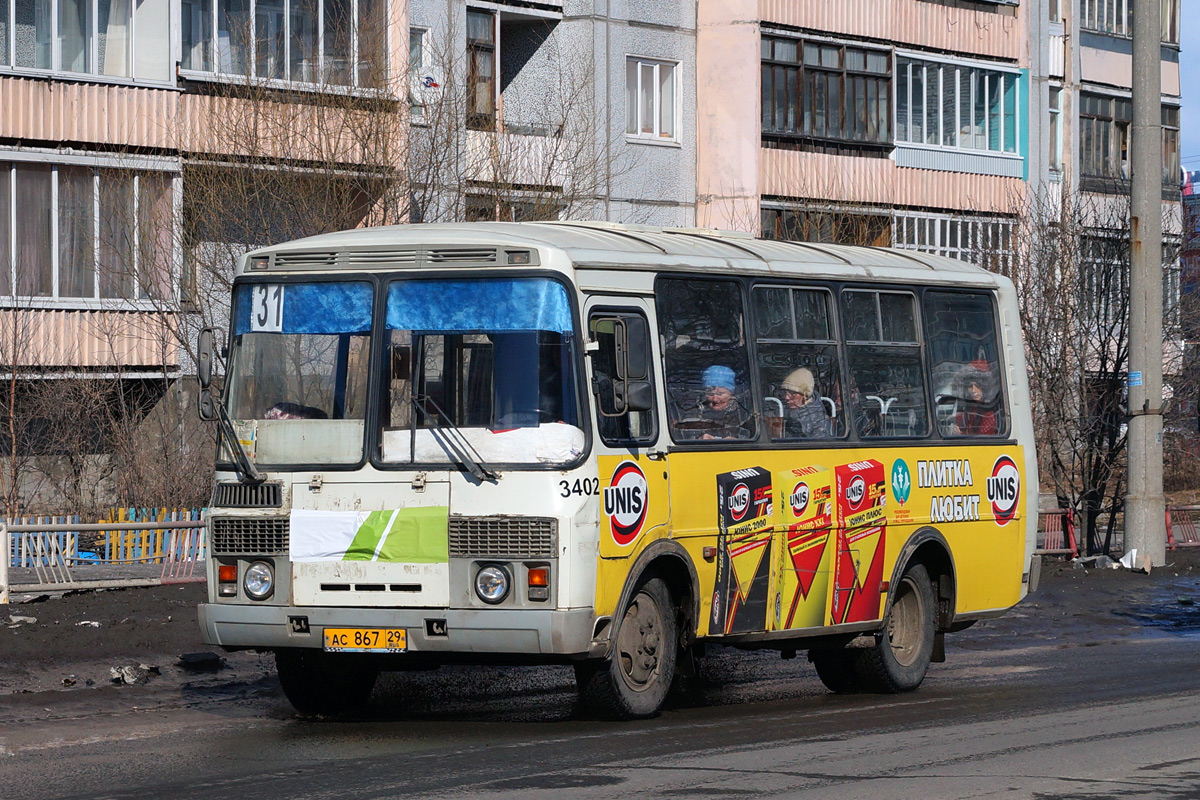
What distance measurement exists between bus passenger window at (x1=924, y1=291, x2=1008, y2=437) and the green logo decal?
601 mm

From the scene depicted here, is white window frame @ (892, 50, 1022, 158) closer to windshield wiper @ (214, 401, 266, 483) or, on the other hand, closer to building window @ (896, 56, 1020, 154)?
building window @ (896, 56, 1020, 154)

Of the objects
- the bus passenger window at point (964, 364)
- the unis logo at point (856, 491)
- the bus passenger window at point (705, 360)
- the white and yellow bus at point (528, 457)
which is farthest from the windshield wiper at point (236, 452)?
the bus passenger window at point (964, 364)

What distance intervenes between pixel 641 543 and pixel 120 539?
292 inches

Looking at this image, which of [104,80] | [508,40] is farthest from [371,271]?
[508,40]

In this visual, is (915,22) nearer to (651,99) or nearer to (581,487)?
(651,99)

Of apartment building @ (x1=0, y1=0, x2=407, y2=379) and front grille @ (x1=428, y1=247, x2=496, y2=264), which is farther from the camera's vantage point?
apartment building @ (x1=0, y1=0, x2=407, y2=379)

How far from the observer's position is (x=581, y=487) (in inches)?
404

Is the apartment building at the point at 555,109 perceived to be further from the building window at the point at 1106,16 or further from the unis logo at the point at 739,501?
the building window at the point at 1106,16

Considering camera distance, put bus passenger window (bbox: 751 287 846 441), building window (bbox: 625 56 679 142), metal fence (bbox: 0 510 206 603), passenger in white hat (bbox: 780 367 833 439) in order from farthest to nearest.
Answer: building window (bbox: 625 56 679 142), metal fence (bbox: 0 510 206 603), passenger in white hat (bbox: 780 367 833 439), bus passenger window (bbox: 751 287 846 441)

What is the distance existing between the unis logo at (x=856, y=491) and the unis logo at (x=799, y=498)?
1.63 ft

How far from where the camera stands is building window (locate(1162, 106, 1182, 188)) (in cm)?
4325

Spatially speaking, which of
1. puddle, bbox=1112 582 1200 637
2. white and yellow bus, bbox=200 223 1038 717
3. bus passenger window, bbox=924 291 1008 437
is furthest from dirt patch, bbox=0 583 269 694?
puddle, bbox=1112 582 1200 637

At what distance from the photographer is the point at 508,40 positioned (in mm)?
30969

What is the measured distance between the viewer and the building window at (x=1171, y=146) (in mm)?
43250
